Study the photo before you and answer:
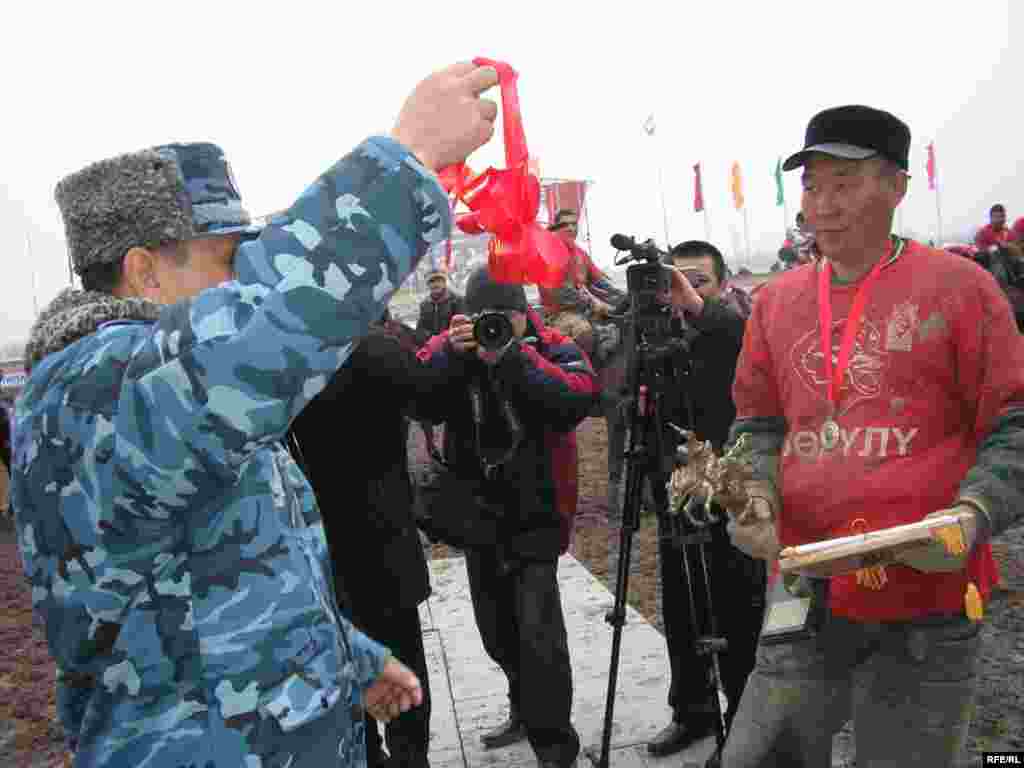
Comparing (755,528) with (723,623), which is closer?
(755,528)

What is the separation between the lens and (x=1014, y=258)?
10.8 meters

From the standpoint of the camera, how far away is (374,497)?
328cm

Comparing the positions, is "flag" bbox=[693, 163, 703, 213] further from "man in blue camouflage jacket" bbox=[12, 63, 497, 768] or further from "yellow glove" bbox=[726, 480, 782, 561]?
"man in blue camouflage jacket" bbox=[12, 63, 497, 768]

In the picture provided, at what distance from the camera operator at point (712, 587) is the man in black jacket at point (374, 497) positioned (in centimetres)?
98

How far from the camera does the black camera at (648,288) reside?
9.84 ft

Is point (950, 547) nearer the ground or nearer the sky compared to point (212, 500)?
nearer the ground

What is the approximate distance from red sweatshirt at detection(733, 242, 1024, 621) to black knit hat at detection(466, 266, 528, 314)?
1625 millimetres

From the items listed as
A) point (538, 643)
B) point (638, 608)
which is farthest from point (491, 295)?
point (638, 608)

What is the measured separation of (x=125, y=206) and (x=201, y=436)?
19.1 inches

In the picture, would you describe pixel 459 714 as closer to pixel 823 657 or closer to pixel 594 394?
pixel 594 394

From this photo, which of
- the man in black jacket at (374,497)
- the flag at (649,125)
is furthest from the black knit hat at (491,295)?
the flag at (649,125)

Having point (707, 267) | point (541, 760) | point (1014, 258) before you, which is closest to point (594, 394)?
point (707, 267)

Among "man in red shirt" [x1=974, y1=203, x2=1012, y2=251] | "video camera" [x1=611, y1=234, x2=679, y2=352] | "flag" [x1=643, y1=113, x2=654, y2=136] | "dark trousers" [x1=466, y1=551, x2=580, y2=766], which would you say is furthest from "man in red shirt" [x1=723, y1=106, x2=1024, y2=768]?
"flag" [x1=643, y1=113, x2=654, y2=136]

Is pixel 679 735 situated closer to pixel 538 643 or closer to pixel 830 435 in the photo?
pixel 538 643
